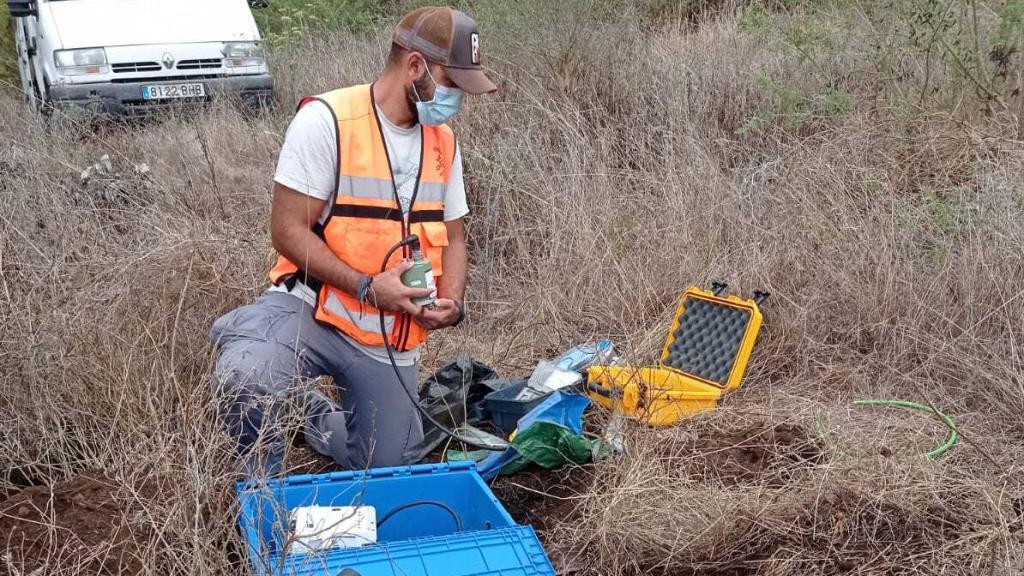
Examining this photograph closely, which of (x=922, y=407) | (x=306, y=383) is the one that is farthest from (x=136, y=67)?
(x=922, y=407)

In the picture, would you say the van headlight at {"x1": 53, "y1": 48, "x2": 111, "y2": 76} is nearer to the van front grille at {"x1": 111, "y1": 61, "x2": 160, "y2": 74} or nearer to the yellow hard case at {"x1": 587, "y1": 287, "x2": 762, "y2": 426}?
the van front grille at {"x1": 111, "y1": 61, "x2": 160, "y2": 74}

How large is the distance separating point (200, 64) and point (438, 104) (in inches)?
217

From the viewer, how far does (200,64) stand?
26.7 feet

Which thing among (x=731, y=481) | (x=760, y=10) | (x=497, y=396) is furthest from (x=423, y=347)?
(x=760, y=10)

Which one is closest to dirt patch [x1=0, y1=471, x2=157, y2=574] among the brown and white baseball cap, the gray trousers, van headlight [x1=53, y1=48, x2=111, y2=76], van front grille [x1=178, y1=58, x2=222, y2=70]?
the gray trousers

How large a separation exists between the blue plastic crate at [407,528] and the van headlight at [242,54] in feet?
20.0

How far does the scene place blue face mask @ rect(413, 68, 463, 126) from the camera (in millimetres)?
3258

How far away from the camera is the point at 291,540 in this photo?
7.02 ft

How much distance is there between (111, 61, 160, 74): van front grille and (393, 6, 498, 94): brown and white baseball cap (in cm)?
536

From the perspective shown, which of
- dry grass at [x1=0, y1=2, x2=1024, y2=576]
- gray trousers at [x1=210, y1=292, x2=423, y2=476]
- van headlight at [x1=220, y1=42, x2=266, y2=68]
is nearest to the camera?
dry grass at [x1=0, y1=2, x2=1024, y2=576]

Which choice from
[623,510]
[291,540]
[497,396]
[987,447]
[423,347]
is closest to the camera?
[291,540]

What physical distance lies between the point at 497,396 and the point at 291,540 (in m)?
1.81

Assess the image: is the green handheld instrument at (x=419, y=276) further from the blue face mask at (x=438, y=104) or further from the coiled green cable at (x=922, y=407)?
the coiled green cable at (x=922, y=407)

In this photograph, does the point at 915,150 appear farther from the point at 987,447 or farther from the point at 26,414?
the point at 26,414
